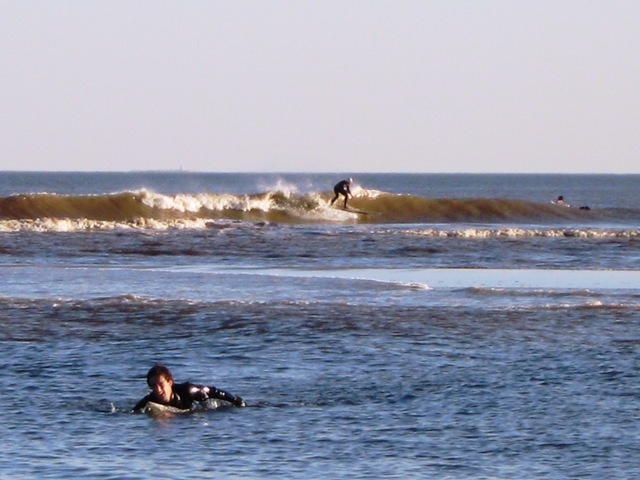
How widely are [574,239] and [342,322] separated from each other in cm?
2170

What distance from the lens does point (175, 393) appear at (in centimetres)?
1102

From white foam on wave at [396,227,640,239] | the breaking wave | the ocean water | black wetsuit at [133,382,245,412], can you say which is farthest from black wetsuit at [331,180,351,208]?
black wetsuit at [133,382,245,412]

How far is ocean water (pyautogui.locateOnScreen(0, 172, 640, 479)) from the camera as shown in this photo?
930 cm

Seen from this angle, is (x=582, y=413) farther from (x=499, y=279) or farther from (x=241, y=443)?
(x=499, y=279)

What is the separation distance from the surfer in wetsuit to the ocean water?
165 mm

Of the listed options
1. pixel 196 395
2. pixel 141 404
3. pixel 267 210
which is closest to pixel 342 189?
pixel 267 210

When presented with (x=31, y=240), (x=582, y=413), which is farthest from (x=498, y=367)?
(x=31, y=240)

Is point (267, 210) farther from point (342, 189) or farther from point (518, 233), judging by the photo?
point (518, 233)

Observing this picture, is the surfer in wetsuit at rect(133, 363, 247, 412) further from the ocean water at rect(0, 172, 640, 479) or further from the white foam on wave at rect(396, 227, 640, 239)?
the white foam on wave at rect(396, 227, 640, 239)

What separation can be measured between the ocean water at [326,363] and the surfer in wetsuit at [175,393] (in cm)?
16

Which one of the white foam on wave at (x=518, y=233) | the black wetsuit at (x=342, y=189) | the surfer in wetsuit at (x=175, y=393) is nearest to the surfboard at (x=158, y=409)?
the surfer in wetsuit at (x=175, y=393)

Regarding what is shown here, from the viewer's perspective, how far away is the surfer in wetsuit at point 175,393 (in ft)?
35.6

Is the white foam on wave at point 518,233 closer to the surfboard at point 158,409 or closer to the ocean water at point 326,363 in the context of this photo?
the ocean water at point 326,363

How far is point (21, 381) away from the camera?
11.8m
